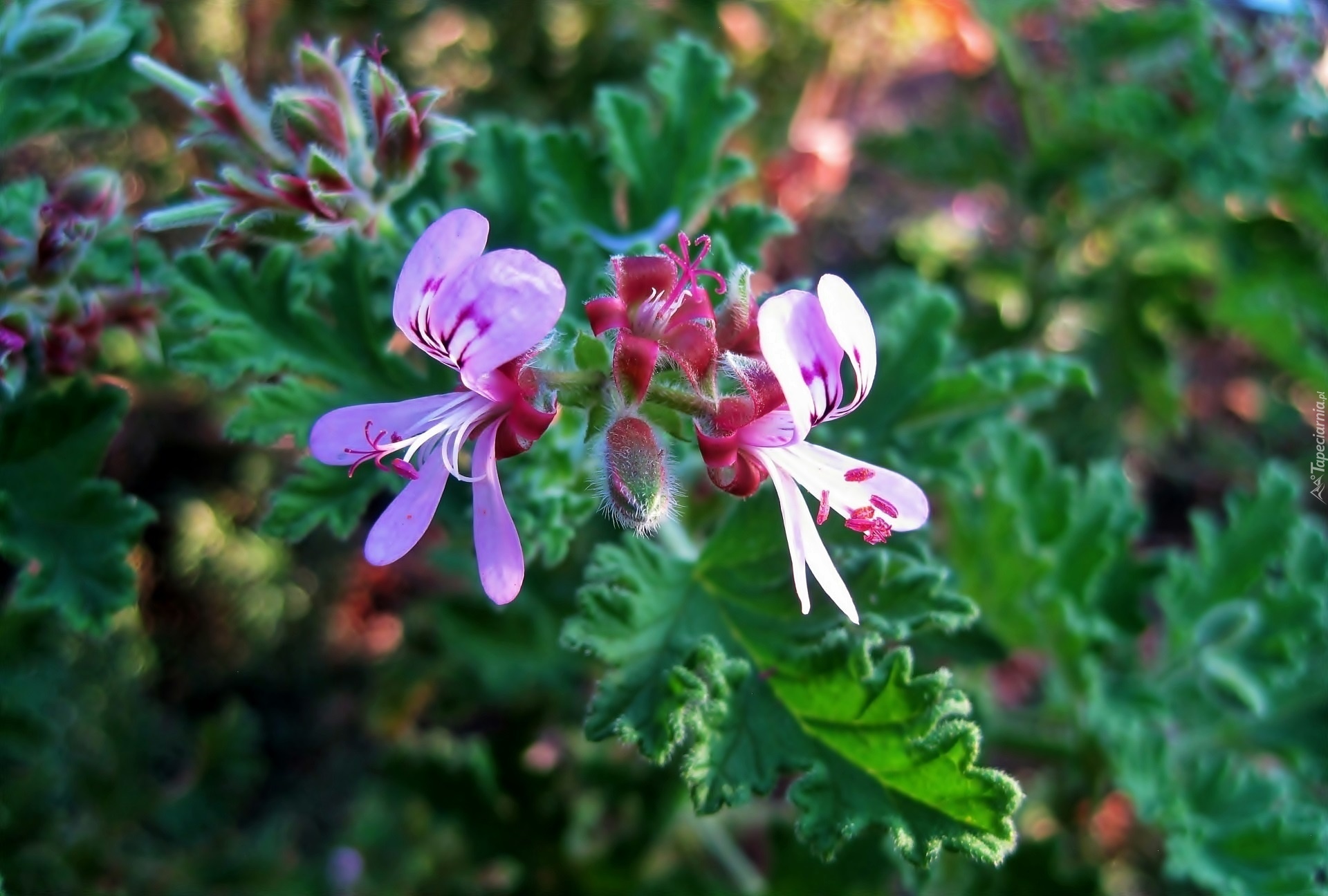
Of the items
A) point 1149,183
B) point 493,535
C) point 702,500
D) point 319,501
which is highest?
point 493,535

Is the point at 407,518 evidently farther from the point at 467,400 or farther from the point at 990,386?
the point at 990,386

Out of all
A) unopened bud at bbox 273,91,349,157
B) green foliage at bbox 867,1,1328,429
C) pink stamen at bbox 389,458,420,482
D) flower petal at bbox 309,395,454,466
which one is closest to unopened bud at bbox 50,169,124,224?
unopened bud at bbox 273,91,349,157

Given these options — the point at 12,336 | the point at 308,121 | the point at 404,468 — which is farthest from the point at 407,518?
the point at 12,336

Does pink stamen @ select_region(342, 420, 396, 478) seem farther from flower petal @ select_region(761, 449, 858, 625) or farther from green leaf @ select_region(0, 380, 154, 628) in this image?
green leaf @ select_region(0, 380, 154, 628)

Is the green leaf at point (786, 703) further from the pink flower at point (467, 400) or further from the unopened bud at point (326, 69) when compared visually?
the unopened bud at point (326, 69)

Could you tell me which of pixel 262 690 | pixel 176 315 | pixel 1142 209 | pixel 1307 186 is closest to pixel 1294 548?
pixel 1307 186
